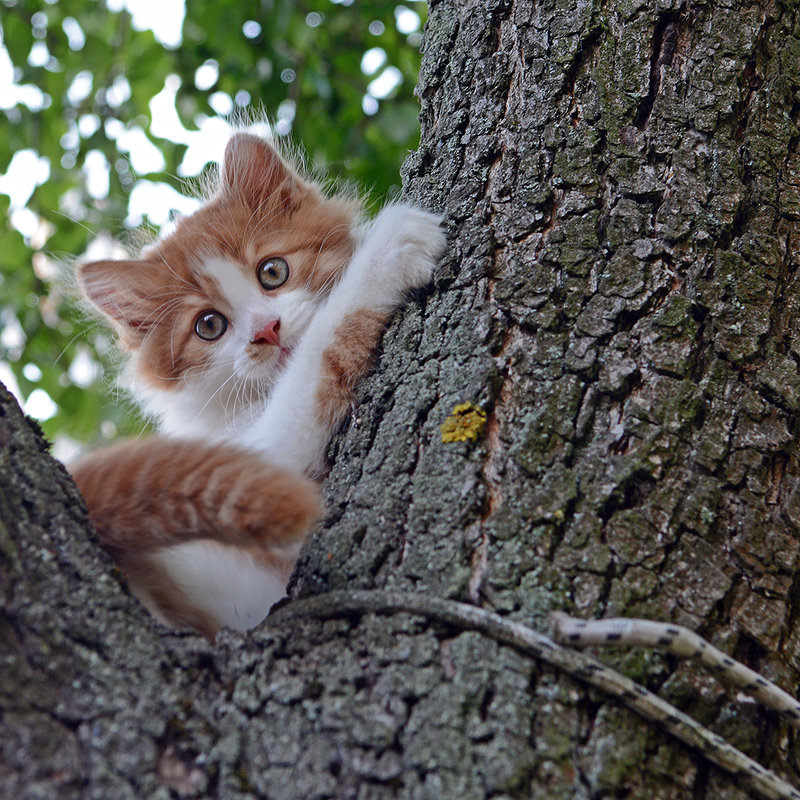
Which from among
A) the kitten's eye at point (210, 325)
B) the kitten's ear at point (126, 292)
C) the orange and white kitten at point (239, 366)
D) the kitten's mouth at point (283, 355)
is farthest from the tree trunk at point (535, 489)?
the kitten's ear at point (126, 292)

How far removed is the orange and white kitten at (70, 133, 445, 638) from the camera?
1.25 meters

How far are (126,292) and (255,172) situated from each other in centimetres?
55

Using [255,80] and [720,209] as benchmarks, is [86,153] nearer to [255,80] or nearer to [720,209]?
[255,80]

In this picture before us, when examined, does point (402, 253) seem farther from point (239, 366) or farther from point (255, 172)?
point (255, 172)

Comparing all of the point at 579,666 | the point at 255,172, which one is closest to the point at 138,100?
the point at 255,172

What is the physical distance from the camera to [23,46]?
3205mm

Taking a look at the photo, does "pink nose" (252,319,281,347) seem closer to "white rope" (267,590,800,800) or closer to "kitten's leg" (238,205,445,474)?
"kitten's leg" (238,205,445,474)

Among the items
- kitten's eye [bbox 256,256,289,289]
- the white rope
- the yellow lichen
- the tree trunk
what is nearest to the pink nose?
kitten's eye [bbox 256,256,289,289]

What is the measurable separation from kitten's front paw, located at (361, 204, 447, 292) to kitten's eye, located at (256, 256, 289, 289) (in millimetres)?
653

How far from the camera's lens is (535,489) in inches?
46.0

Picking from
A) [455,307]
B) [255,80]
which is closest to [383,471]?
[455,307]

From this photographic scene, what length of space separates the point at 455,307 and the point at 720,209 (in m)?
0.46

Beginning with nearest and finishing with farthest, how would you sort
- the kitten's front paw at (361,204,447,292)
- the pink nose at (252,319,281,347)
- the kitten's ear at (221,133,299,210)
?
the kitten's front paw at (361,204,447,292), the pink nose at (252,319,281,347), the kitten's ear at (221,133,299,210)

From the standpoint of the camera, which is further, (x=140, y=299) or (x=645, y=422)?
(x=140, y=299)
